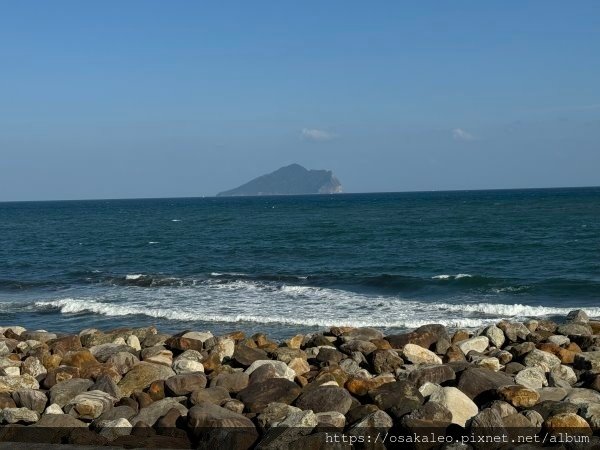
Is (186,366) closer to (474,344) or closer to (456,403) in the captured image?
(456,403)

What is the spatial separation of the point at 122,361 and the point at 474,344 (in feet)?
18.5

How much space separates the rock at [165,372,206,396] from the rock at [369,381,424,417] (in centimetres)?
224

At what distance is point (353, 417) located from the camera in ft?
26.7

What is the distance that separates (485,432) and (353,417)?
1.51 m

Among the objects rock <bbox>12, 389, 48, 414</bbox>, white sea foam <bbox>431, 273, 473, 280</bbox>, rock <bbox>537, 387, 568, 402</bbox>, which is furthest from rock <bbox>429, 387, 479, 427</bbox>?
white sea foam <bbox>431, 273, 473, 280</bbox>

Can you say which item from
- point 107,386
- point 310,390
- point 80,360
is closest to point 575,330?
point 310,390

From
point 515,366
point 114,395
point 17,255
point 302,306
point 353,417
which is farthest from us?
point 17,255

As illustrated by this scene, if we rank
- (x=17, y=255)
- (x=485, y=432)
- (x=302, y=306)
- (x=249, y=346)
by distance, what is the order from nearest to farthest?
(x=485, y=432) < (x=249, y=346) < (x=302, y=306) < (x=17, y=255)

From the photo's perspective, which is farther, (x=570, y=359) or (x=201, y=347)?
(x=201, y=347)

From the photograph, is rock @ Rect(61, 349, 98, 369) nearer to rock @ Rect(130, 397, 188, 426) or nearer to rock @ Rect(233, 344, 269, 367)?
Result: rock @ Rect(233, 344, 269, 367)

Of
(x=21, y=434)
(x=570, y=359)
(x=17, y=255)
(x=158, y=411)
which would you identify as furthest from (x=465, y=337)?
(x=17, y=255)

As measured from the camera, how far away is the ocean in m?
20.1

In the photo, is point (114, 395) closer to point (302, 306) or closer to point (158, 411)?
point (158, 411)

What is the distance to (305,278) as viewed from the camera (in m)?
28.7
